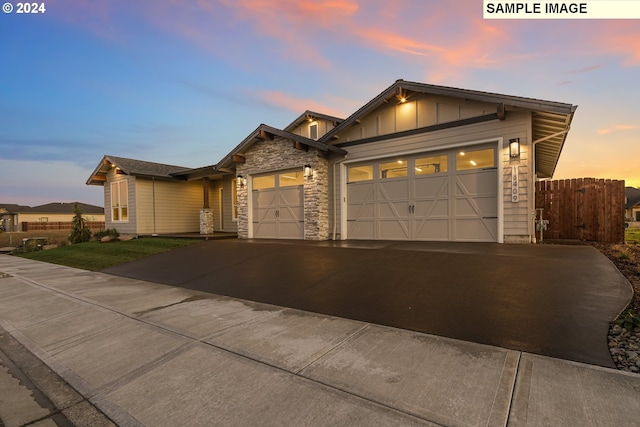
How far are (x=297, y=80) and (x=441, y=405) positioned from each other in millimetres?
17108

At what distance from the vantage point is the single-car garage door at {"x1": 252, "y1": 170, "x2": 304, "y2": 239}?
38.1 ft

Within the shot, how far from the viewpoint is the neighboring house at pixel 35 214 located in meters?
44.8

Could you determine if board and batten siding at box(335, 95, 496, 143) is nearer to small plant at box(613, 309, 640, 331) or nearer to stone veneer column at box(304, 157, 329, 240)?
stone veneer column at box(304, 157, 329, 240)

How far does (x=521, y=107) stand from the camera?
7.48m

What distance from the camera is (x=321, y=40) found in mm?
→ 11805

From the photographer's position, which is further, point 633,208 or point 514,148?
point 633,208

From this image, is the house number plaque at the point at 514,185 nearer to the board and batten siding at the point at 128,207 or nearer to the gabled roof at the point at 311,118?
the gabled roof at the point at 311,118

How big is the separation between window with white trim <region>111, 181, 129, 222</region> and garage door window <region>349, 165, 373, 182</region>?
13105 millimetres

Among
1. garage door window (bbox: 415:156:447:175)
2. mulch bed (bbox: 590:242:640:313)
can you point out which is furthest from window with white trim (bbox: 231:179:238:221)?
mulch bed (bbox: 590:242:640:313)

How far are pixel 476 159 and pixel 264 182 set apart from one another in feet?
27.0

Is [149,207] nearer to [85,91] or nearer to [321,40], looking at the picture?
[85,91]

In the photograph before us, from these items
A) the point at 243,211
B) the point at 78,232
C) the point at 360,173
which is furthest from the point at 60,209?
the point at 360,173

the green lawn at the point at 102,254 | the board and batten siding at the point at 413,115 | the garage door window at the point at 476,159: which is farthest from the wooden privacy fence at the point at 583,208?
the green lawn at the point at 102,254

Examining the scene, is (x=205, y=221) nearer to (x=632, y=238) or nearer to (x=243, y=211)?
(x=243, y=211)
